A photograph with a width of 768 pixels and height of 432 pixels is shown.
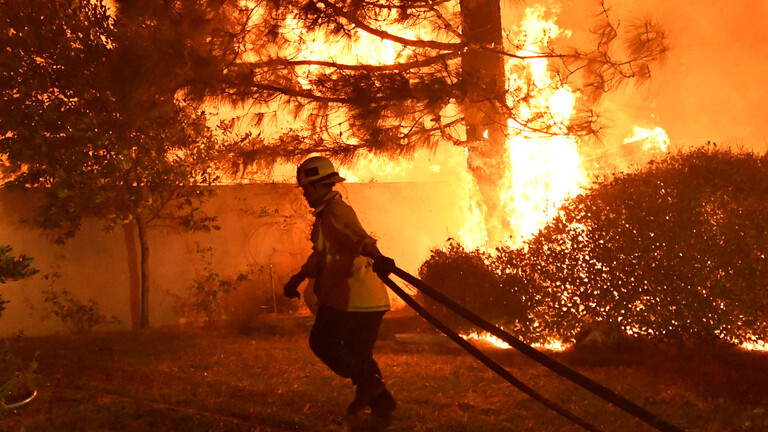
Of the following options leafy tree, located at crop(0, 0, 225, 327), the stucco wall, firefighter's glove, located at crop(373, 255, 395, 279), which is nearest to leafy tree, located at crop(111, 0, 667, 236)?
leafy tree, located at crop(0, 0, 225, 327)

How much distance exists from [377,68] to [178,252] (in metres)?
3.75

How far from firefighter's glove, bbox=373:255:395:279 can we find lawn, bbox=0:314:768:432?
1.17 meters

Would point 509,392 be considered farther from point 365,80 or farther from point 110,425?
point 365,80

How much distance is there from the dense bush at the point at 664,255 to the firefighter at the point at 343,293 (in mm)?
2778

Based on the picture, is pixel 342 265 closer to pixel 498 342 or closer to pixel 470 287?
pixel 470 287

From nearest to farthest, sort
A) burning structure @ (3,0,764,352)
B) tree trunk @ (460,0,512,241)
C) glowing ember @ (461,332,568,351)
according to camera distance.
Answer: glowing ember @ (461,332,568,351), burning structure @ (3,0,764,352), tree trunk @ (460,0,512,241)

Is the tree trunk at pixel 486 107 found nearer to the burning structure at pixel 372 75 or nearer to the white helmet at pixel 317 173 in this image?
the burning structure at pixel 372 75

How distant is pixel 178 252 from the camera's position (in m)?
9.46

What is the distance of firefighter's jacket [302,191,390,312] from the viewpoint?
4441 mm

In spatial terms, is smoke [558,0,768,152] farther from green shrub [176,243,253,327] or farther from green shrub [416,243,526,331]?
green shrub [176,243,253,327]

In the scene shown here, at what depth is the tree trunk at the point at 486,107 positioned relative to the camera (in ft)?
25.4

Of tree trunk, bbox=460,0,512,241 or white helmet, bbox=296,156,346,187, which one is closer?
white helmet, bbox=296,156,346,187

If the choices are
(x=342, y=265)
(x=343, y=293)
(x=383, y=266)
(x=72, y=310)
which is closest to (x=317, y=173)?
(x=342, y=265)

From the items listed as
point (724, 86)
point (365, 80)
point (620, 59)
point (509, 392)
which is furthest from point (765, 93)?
point (509, 392)
